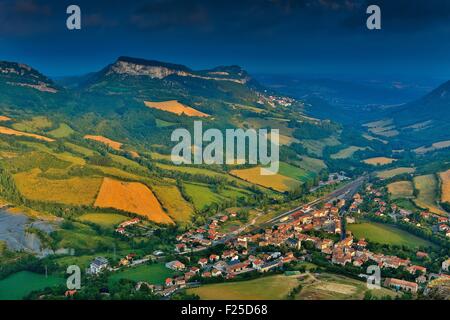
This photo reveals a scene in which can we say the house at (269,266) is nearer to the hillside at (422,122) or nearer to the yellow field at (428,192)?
the yellow field at (428,192)

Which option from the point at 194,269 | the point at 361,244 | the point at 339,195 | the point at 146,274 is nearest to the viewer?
the point at 146,274

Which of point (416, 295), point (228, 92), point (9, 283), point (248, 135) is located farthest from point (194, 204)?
point (228, 92)

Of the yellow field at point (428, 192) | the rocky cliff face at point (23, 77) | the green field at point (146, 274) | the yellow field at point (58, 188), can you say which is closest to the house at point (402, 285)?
the green field at point (146, 274)

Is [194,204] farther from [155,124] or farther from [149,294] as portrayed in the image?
[155,124]

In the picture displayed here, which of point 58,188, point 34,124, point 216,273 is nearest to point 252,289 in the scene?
point 216,273

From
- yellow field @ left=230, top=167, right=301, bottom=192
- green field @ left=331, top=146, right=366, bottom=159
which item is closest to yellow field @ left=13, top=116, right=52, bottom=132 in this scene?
yellow field @ left=230, top=167, right=301, bottom=192

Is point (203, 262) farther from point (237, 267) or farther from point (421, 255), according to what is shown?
point (421, 255)
